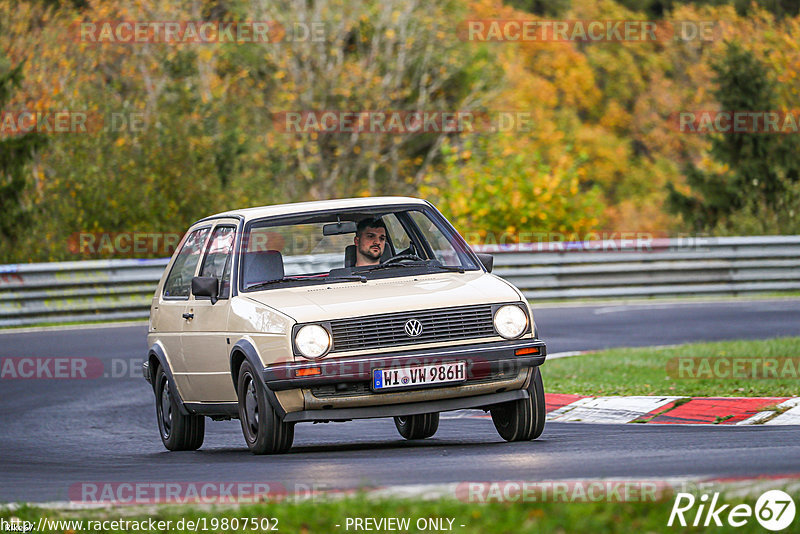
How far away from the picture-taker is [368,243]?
1021 centimetres

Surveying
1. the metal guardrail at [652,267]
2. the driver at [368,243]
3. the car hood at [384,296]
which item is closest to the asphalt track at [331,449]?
the car hood at [384,296]

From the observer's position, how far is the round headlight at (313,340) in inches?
341

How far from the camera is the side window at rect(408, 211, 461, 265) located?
1016 centimetres

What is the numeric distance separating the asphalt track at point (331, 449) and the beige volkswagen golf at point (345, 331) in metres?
0.33

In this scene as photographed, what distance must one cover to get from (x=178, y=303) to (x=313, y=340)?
2.30m

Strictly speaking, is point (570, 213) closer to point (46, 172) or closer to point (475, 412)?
point (46, 172)

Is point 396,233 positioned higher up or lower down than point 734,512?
higher up

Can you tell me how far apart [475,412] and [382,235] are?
3.25 metres

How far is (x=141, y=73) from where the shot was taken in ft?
127

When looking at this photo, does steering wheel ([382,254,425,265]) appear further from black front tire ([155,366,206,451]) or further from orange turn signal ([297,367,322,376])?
→ black front tire ([155,366,206,451])

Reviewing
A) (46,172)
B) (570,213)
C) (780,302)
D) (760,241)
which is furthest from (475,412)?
(46,172)

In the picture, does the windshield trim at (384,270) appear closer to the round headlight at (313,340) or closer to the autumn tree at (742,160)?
the round headlight at (313,340)

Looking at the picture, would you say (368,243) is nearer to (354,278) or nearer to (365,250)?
(365,250)

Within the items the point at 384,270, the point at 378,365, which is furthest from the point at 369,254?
the point at 378,365
